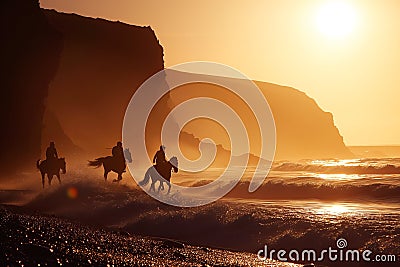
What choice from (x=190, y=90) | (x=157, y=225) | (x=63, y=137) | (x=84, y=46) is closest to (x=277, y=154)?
(x=190, y=90)

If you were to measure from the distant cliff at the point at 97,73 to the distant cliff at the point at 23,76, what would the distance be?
28.9m

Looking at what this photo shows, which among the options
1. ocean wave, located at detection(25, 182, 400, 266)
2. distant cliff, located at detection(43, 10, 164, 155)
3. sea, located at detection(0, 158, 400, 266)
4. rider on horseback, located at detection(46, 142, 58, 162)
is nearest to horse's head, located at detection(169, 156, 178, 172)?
sea, located at detection(0, 158, 400, 266)

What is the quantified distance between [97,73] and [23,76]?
44.5 metres

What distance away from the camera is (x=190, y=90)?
17900 centimetres

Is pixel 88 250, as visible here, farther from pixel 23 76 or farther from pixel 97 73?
pixel 97 73

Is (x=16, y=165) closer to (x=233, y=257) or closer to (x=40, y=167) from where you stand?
(x=40, y=167)

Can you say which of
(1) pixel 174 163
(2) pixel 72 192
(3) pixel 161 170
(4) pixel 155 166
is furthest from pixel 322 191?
(2) pixel 72 192

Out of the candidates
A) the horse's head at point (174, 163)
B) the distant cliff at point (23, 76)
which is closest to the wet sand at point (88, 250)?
the horse's head at point (174, 163)

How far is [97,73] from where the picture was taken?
85.2 m

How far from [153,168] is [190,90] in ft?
504

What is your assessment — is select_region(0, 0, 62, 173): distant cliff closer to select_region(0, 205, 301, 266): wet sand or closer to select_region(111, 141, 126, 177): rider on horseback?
select_region(111, 141, 126, 177): rider on horseback

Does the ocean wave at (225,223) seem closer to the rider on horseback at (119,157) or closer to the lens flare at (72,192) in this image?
the lens flare at (72,192)

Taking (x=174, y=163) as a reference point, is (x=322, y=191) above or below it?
above

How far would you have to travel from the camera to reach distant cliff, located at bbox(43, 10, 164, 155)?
7769 cm
